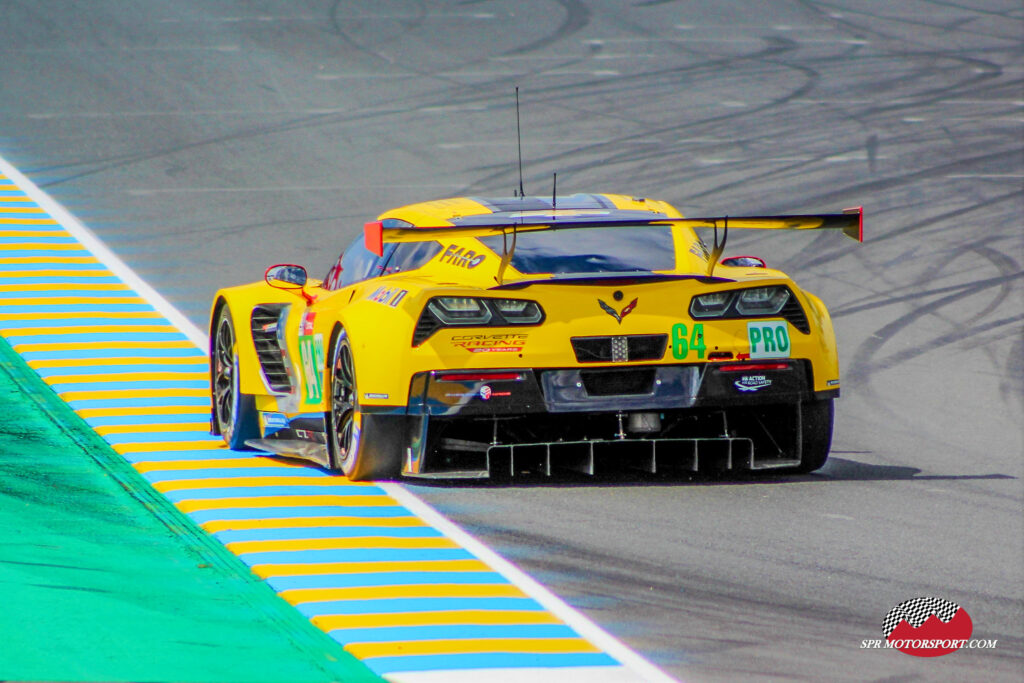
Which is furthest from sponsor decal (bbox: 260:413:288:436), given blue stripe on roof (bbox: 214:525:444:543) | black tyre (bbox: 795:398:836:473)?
black tyre (bbox: 795:398:836:473)

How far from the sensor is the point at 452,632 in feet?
19.2

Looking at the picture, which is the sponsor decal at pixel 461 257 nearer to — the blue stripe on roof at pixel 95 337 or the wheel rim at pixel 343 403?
the wheel rim at pixel 343 403

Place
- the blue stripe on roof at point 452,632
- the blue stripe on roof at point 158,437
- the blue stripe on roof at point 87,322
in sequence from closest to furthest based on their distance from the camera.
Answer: the blue stripe on roof at point 452,632
the blue stripe on roof at point 158,437
the blue stripe on roof at point 87,322

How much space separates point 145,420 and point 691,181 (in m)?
10.2

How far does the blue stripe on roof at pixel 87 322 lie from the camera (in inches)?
510

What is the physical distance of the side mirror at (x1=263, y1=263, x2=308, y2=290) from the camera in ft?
30.4

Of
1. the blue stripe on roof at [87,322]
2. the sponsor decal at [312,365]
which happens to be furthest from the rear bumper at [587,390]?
the blue stripe on roof at [87,322]

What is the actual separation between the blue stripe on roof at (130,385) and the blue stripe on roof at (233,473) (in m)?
2.36

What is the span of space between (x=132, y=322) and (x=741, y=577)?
7674 mm

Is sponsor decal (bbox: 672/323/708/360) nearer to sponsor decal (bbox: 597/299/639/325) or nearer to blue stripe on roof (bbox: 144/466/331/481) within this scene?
sponsor decal (bbox: 597/299/639/325)

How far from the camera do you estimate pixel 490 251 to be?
809cm

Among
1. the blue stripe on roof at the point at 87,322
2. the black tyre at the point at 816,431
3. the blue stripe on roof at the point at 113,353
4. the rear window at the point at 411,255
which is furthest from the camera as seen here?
the blue stripe on roof at the point at 87,322

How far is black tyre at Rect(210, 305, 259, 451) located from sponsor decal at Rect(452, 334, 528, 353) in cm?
204

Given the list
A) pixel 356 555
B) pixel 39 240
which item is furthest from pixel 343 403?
pixel 39 240
